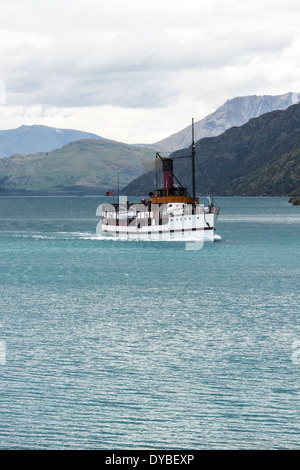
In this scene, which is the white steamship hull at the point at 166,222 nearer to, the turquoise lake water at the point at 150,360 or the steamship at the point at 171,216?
the steamship at the point at 171,216

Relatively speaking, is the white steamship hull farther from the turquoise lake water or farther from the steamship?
the turquoise lake water

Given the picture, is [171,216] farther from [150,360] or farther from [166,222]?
[150,360]

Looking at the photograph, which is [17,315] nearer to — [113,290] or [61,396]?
[113,290]

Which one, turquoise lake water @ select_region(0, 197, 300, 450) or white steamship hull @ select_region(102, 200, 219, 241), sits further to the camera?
white steamship hull @ select_region(102, 200, 219, 241)

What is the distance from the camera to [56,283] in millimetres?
64812

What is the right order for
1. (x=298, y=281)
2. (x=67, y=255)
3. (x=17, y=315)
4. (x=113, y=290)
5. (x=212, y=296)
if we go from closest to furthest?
(x=17, y=315) < (x=212, y=296) < (x=113, y=290) < (x=298, y=281) < (x=67, y=255)

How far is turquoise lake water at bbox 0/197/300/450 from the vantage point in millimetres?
25359

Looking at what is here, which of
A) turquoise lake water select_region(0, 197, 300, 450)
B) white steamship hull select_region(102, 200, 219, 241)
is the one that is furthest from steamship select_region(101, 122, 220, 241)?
turquoise lake water select_region(0, 197, 300, 450)

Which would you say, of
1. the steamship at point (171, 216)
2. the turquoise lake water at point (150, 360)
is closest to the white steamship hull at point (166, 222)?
the steamship at point (171, 216)

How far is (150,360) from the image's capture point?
1362 inches

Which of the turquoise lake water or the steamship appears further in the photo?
the steamship

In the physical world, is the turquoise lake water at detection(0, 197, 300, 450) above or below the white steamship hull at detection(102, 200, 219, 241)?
below

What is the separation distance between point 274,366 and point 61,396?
11.4m
